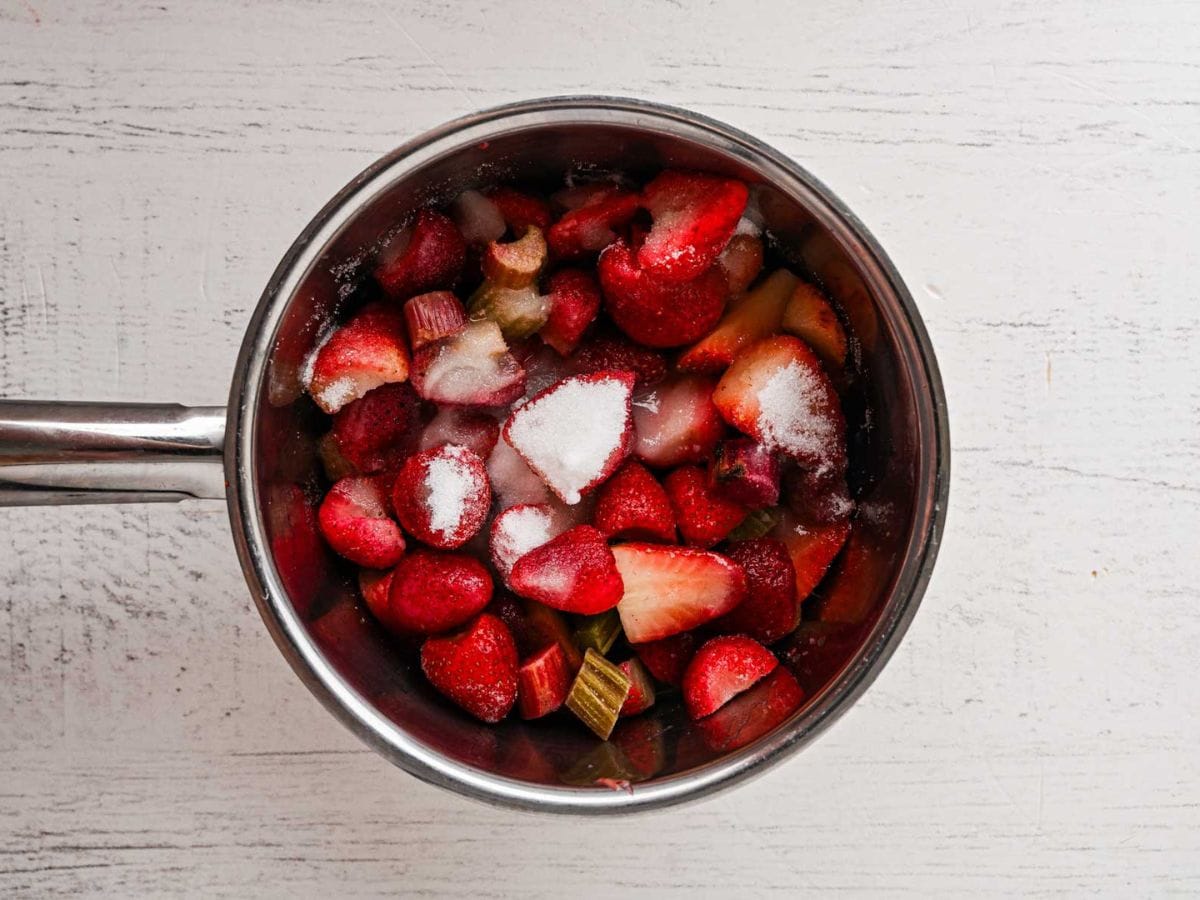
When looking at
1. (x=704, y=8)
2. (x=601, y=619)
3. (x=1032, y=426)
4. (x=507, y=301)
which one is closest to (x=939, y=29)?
(x=704, y=8)

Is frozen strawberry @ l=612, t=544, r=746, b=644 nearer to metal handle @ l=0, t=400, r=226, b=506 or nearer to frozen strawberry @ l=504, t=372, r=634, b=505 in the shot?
frozen strawberry @ l=504, t=372, r=634, b=505

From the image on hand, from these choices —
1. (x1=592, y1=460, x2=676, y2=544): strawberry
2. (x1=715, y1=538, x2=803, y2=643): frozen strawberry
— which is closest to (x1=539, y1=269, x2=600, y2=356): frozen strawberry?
(x1=592, y1=460, x2=676, y2=544): strawberry

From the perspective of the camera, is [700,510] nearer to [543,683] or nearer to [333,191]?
[543,683]

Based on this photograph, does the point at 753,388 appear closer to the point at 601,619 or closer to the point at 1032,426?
the point at 601,619

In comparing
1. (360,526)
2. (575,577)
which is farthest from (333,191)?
→ (575,577)

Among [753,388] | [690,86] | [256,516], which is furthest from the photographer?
[690,86]

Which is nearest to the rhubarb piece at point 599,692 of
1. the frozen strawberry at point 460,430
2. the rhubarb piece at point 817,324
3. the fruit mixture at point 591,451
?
the fruit mixture at point 591,451

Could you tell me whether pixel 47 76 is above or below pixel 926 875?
above
